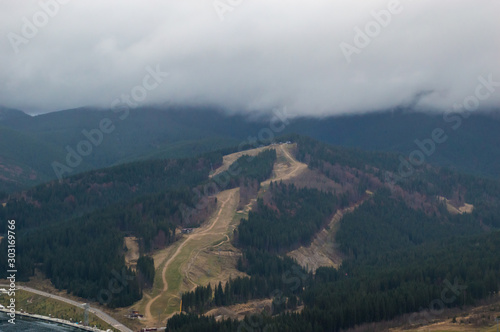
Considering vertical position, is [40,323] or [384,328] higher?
[40,323]

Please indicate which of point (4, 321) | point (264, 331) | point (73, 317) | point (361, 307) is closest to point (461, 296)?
point (361, 307)

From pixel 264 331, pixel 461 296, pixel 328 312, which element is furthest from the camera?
pixel 461 296

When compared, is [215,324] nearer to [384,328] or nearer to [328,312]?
[328,312]

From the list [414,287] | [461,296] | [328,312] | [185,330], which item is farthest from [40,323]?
[461,296]

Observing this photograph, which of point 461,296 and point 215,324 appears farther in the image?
point 461,296

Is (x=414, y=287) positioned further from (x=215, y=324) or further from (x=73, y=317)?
(x=73, y=317)

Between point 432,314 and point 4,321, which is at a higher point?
point 4,321

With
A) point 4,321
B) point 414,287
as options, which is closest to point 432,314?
point 414,287

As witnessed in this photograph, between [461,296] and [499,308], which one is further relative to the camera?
[461,296]

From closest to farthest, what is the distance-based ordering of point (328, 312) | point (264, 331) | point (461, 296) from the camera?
point (264, 331) < point (328, 312) < point (461, 296)
